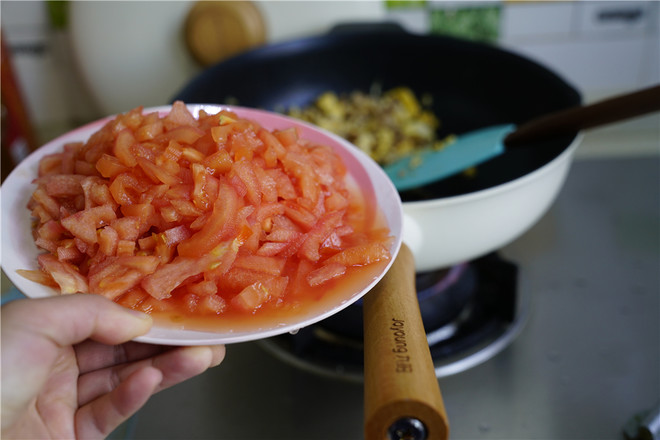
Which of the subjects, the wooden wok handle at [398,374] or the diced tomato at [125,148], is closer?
the wooden wok handle at [398,374]

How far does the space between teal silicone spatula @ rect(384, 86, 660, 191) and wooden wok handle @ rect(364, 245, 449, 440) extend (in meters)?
0.41

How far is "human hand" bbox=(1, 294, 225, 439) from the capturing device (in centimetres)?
53

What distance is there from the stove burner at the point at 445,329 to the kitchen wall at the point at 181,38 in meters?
0.75

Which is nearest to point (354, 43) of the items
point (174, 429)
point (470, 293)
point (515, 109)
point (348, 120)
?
point (348, 120)

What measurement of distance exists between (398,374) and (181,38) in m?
1.12

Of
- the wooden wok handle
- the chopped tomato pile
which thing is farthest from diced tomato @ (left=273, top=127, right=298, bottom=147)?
the wooden wok handle

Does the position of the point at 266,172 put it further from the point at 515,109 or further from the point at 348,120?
the point at 515,109

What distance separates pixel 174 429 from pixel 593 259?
2.63 feet

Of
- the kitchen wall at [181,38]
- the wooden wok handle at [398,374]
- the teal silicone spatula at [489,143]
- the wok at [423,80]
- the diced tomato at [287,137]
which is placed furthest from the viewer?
the kitchen wall at [181,38]

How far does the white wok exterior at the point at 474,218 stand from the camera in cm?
78

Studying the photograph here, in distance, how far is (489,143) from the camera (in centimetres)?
101

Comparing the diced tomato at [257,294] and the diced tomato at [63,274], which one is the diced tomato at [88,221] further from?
the diced tomato at [257,294]

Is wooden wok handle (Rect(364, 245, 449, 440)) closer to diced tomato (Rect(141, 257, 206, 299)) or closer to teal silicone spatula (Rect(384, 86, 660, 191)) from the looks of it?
diced tomato (Rect(141, 257, 206, 299))

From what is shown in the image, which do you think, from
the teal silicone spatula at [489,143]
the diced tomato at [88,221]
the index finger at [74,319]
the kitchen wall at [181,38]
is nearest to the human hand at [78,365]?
the index finger at [74,319]
